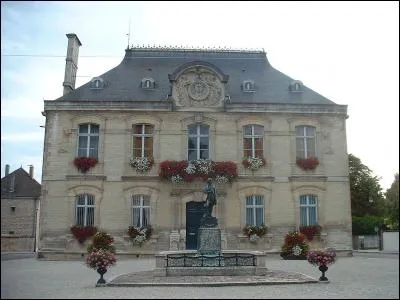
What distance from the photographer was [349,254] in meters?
21.6

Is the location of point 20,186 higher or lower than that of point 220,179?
higher

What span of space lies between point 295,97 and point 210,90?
14.6 feet

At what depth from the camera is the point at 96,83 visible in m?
23.2

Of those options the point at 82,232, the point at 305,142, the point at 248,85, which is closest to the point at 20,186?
the point at 82,232

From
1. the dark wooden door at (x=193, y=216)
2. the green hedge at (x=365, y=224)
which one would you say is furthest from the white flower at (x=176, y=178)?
the green hedge at (x=365, y=224)

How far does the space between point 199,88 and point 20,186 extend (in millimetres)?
20282

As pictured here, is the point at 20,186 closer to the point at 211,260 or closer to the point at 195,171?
the point at 195,171

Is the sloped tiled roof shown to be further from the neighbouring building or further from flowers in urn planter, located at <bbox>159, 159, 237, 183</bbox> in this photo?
flowers in urn planter, located at <bbox>159, 159, 237, 183</bbox>

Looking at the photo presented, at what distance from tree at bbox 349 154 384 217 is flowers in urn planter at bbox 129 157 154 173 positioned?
76.3ft

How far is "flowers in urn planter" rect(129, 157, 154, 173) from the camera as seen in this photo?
845 inches

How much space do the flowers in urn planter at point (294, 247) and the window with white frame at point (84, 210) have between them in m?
8.97

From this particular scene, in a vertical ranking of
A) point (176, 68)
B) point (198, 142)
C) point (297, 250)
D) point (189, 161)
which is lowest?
point (297, 250)

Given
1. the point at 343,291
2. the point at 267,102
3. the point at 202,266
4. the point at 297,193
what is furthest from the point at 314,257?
the point at 267,102

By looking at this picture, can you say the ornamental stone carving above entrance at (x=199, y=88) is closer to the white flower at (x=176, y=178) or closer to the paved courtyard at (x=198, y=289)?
the white flower at (x=176, y=178)
